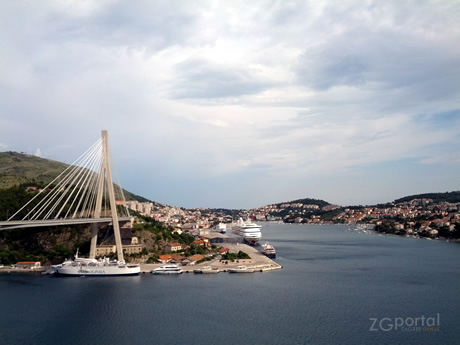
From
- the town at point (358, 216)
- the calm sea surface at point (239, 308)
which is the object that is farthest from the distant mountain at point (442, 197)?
the calm sea surface at point (239, 308)

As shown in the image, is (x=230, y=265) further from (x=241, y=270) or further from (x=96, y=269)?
(x=96, y=269)

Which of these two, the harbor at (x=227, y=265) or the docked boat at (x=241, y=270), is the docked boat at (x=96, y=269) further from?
the docked boat at (x=241, y=270)

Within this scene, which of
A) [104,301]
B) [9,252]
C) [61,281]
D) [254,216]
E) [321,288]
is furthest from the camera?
[254,216]

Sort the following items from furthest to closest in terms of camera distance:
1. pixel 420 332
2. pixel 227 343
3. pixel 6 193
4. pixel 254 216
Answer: pixel 254 216 < pixel 6 193 < pixel 420 332 < pixel 227 343

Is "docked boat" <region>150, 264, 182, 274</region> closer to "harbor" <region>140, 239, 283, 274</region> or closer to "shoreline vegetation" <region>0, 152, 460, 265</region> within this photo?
"harbor" <region>140, 239, 283, 274</region>

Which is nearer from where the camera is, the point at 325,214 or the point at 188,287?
the point at 188,287

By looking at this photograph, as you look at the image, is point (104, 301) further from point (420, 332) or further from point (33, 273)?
point (420, 332)

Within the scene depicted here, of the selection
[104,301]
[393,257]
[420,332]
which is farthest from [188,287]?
[393,257]

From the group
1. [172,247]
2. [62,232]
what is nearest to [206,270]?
[172,247]
